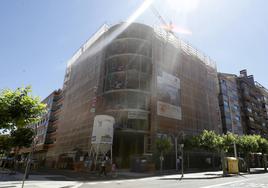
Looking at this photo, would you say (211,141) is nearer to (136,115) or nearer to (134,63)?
(136,115)

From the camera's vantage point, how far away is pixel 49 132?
222ft

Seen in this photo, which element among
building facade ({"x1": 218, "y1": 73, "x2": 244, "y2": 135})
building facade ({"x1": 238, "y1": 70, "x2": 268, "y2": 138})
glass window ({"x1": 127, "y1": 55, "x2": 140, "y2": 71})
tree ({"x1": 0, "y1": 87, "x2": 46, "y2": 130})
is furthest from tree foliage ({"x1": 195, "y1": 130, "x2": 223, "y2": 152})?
building facade ({"x1": 238, "y1": 70, "x2": 268, "y2": 138})

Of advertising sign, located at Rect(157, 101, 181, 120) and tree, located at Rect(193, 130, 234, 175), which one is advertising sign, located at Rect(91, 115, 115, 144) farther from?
tree, located at Rect(193, 130, 234, 175)

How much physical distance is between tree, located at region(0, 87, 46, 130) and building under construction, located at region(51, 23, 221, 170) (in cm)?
2348

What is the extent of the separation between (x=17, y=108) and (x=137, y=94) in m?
27.6

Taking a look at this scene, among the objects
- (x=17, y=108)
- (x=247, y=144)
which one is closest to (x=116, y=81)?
(x=247, y=144)

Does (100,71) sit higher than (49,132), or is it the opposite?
(100,71)

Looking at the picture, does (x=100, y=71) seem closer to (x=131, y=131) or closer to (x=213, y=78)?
(x=131, y=131)

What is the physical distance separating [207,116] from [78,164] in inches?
1175

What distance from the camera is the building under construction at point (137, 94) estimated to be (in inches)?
1457

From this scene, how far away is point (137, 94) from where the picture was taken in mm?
38781

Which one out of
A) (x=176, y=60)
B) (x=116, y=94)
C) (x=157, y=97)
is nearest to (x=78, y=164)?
(x=116, y=94)

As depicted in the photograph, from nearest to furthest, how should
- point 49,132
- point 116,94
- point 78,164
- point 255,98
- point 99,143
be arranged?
point 99,143 < point 78,164 < point 116,94 < point 49,132 < point 255,98

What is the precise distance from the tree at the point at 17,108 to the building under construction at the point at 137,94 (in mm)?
23477
